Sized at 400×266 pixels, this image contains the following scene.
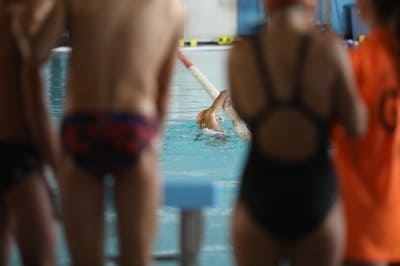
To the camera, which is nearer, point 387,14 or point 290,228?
point 290,228

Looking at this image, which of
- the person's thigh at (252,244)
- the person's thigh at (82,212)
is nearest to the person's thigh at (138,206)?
the person's thigh at (82,212)

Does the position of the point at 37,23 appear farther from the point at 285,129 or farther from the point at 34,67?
the point at 285,129

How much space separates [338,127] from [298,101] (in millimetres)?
269

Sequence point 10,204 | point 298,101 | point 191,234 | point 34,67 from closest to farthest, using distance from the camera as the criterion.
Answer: point 298,101, point 34,67, point 10,204, point 191,234

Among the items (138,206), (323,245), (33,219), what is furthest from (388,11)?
(33,219)

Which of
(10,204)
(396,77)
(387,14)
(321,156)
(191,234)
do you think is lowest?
(191,234)

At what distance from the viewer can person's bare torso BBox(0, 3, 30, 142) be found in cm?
187

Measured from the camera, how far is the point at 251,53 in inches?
64.8

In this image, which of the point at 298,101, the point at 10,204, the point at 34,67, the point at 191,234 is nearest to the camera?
the point at 298,101

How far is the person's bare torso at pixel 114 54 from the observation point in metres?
1.71

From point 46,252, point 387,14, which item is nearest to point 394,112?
point 387,14

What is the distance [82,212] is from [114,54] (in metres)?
0.38

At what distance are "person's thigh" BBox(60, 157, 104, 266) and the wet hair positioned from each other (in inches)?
31.4

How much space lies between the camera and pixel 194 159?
204 inches
